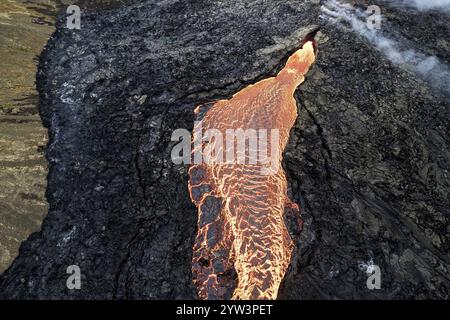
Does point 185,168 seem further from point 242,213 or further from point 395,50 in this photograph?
point 395,50

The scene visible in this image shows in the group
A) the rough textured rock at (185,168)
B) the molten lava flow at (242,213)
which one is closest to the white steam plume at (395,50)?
the rough textured rock at (185,168)

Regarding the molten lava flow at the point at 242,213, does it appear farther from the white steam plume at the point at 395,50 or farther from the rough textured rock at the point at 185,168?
the white steam plume at the point at 395,50

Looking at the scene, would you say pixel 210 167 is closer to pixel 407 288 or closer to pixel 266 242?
pixel 266 242

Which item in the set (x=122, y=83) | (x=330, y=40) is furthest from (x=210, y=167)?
(x=330, y=40)

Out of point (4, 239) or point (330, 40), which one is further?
point (330, 40)

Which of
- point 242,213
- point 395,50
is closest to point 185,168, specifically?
point 242,213

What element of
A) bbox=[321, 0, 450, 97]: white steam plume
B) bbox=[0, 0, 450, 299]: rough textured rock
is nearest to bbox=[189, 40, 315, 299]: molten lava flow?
bbox=[0, 0, 450, 299]: rough textured rock

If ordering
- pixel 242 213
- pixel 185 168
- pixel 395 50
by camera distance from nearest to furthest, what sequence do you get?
1. pixel 242 213
2. pixel 185 168
3. pixel 395 50
